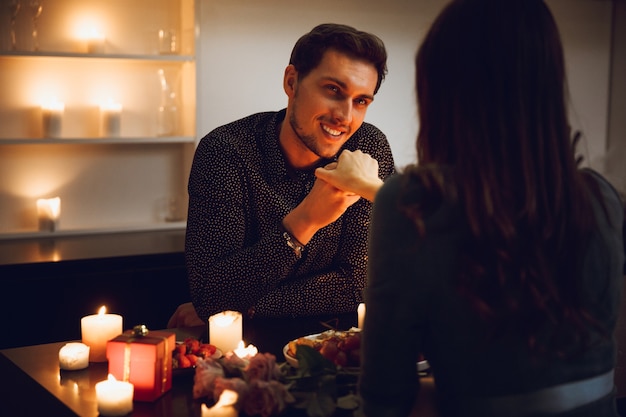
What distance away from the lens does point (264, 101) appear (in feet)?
12.2

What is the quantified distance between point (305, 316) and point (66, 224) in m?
1.92

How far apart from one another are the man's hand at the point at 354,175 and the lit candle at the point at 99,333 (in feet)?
1.83

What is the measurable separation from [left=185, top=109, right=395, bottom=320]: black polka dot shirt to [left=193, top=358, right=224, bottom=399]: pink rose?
0.60 metres

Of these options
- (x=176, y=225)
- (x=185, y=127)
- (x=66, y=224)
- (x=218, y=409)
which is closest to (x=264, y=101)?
(x=185, y=127)

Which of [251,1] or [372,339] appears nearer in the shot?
[372,339]

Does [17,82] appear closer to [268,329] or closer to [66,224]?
[66,224]

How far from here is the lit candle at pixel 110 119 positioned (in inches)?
134

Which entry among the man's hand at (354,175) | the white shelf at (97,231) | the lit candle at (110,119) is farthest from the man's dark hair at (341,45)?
the white shelf at (97,231)

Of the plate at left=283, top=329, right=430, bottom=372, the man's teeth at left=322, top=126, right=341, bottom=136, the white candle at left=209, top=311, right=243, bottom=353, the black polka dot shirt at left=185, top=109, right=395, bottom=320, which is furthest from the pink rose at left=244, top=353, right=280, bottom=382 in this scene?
the man's teeth at left=322, top=126, right=341, bottom=136

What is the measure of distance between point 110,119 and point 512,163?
265cm

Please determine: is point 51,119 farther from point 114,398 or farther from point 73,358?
point 114,398

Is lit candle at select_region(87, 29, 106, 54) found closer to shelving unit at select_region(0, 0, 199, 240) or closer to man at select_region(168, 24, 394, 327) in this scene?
shelving unit at select_region(0, 0, 199, 240)

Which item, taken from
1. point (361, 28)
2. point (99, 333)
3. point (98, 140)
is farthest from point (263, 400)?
point (361, 28)

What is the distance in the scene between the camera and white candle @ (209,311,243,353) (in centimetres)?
158
